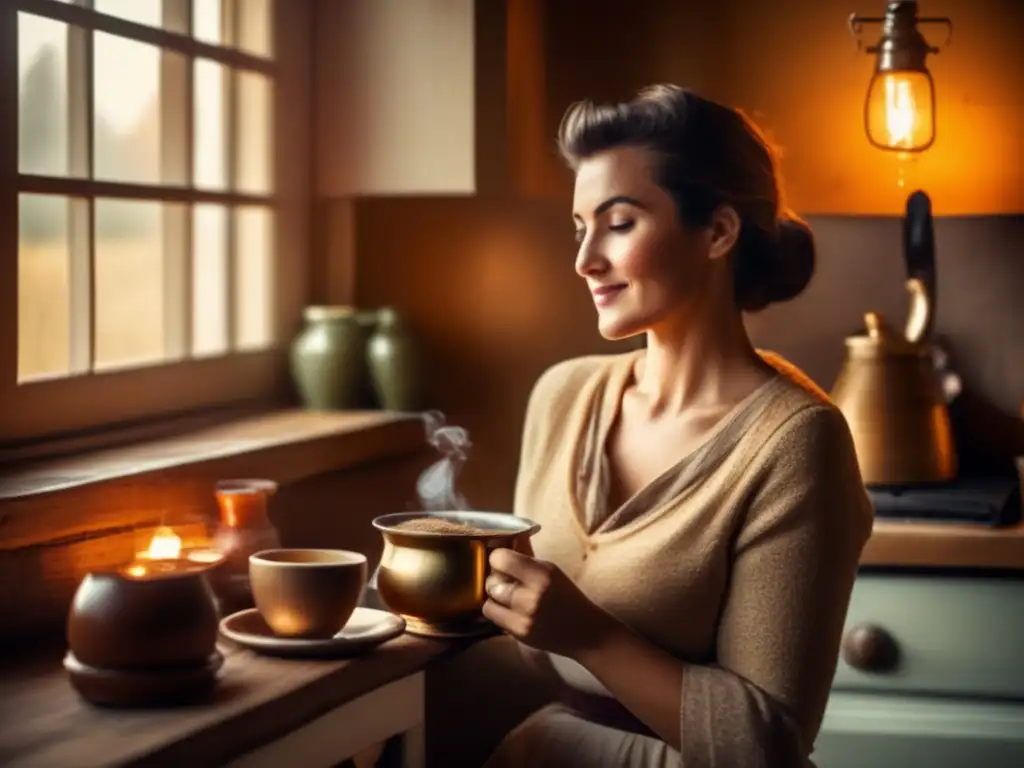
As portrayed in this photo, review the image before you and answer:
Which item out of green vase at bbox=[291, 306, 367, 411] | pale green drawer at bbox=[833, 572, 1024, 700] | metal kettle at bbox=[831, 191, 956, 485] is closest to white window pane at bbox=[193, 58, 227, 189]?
green vase at bbox=[291, 306, 367, 411]

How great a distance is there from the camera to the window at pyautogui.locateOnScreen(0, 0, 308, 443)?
1551mm

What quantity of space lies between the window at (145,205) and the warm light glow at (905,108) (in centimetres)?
89

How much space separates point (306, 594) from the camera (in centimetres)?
119

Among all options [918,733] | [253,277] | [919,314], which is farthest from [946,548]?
[253,277]

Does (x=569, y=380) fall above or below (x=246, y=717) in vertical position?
above

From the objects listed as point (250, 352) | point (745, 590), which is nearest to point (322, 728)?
point (745, 590)

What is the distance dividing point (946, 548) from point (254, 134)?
3.69ft

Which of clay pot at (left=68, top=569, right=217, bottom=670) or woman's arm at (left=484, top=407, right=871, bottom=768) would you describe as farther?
woman's arm at (left=484, top=407, right=871, bottom=768)

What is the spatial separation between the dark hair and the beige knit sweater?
123mm

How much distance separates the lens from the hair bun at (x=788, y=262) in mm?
1506

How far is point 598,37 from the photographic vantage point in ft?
7.59

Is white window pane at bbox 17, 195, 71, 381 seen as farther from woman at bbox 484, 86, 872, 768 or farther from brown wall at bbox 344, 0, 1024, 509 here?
brown wall at bbox 344, 0, 1024, 509

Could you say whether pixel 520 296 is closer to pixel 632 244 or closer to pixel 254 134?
pixel 254 134

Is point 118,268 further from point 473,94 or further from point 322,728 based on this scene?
point 322,728
